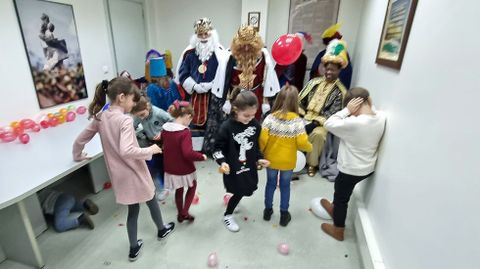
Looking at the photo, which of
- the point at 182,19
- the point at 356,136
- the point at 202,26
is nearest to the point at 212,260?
the point at 356,136

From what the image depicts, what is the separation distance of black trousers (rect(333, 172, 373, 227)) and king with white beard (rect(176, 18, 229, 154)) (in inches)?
63.0

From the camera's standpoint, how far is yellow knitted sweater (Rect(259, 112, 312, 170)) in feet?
5.74

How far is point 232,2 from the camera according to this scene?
3.66 meters

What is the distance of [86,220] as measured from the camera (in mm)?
1994

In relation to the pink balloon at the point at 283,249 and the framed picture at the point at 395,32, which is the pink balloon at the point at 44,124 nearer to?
the pink balloon at the point at 283,249

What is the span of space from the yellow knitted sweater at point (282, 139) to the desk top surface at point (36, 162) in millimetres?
1260

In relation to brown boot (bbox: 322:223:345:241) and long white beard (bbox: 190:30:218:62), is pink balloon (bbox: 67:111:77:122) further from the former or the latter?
brown boot (bbox: 322:223:345:241)

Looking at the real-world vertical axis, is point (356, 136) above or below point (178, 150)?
above

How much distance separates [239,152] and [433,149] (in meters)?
1.07

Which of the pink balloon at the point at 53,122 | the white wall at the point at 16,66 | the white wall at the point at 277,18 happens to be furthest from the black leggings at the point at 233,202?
the white wall at the point at 277,18

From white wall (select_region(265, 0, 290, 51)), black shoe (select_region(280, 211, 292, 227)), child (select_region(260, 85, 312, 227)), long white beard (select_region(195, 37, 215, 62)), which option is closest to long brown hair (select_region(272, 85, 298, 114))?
child (select_region(260, 85, 312, 227))

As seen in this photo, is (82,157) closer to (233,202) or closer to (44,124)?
(44,124)

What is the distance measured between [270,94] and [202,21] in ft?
3.60

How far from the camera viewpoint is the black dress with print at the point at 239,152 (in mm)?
1695
